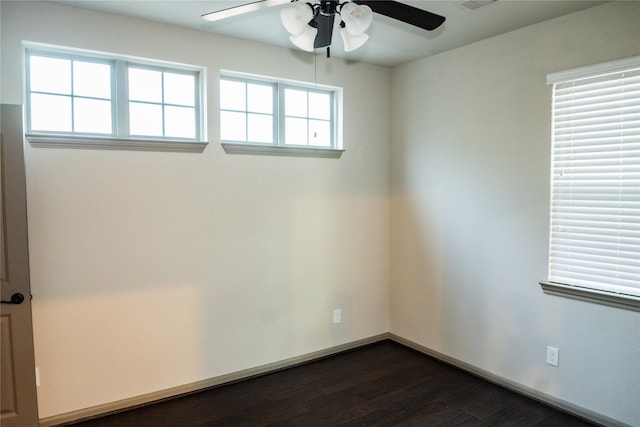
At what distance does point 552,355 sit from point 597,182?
48.4 inches

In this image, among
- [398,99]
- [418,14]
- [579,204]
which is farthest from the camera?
[398,99]

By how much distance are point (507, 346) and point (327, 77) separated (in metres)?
2.69

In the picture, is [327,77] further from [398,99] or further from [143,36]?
[143,36]

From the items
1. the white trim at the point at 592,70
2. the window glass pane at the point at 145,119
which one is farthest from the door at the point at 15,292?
the white trim at the point at 592,70

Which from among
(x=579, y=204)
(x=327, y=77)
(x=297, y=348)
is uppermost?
(x=327, y=77)

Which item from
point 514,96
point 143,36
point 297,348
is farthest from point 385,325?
point 143,36

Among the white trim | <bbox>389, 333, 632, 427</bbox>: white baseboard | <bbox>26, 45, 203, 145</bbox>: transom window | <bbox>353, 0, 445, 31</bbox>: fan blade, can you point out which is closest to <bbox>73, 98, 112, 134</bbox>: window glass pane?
<bbox>26, 45, 203, 145</bbox>: transom window

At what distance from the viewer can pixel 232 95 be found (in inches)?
129

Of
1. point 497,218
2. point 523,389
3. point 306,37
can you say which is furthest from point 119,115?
point 523,389

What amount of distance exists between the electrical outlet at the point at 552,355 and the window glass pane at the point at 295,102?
8.81 feet

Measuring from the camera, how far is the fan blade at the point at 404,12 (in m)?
1.78

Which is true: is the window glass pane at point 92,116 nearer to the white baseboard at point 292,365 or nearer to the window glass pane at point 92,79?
the window glass pane at point 92,79

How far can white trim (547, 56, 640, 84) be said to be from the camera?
2417mm

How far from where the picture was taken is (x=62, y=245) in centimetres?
262
